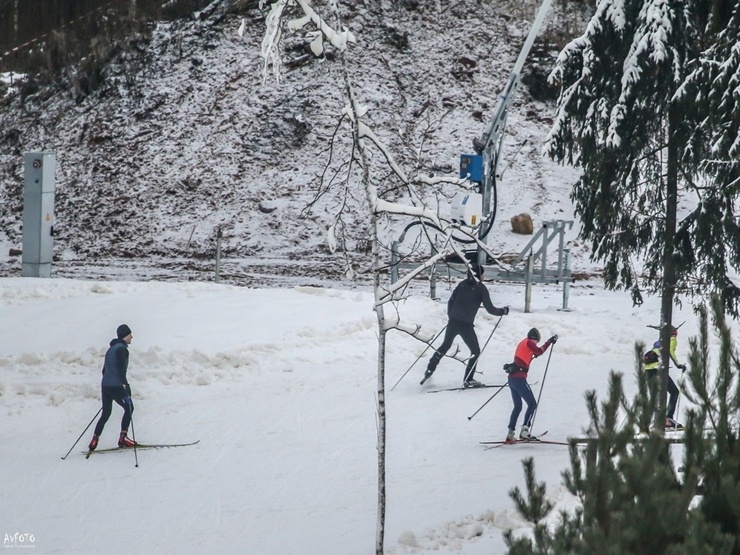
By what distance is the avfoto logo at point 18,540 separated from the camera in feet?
25.5

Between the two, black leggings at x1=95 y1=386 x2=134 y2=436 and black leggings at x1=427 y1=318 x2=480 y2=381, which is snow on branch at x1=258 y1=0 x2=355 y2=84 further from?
black leggings at x1=427 y1=318 x2=480 y2=381

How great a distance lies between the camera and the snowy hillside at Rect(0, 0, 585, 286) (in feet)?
93.9

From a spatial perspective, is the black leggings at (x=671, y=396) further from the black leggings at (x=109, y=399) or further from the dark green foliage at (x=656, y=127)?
the black leggings at (x=109, y=399)

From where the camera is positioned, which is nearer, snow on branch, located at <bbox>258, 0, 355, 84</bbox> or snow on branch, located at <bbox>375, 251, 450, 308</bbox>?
snow on branch, located at <bbox>258, 0, 355, 84</bbox>

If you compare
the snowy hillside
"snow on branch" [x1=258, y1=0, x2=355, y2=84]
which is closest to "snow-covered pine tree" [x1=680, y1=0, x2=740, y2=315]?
"snow on branch" [x1=258, y1=0, x2=355, y2=84]

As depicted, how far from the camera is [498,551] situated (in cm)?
764

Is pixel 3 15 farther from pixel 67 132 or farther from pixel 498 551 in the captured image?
pixel 498 551

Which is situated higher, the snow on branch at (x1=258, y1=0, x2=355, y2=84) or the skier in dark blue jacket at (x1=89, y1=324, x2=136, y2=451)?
the snow on branch at (x1=258, y1=0, x2=355, y2=84)

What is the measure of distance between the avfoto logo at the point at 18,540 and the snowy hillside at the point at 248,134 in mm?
17121

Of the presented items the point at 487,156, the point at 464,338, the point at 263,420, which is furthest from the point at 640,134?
the point at 487,156

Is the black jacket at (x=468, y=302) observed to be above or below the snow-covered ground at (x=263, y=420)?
above

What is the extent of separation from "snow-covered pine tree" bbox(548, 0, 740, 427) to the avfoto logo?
6603 millimetres

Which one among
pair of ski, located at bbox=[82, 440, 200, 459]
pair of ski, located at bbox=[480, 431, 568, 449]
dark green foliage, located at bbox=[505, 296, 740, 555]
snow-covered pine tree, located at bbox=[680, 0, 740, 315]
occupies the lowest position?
pair of ski, located at bbox=[82, 440, 200, 459]

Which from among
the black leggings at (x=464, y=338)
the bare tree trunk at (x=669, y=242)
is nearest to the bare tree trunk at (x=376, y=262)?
the bare tree trunk at (x=669, y=242)
